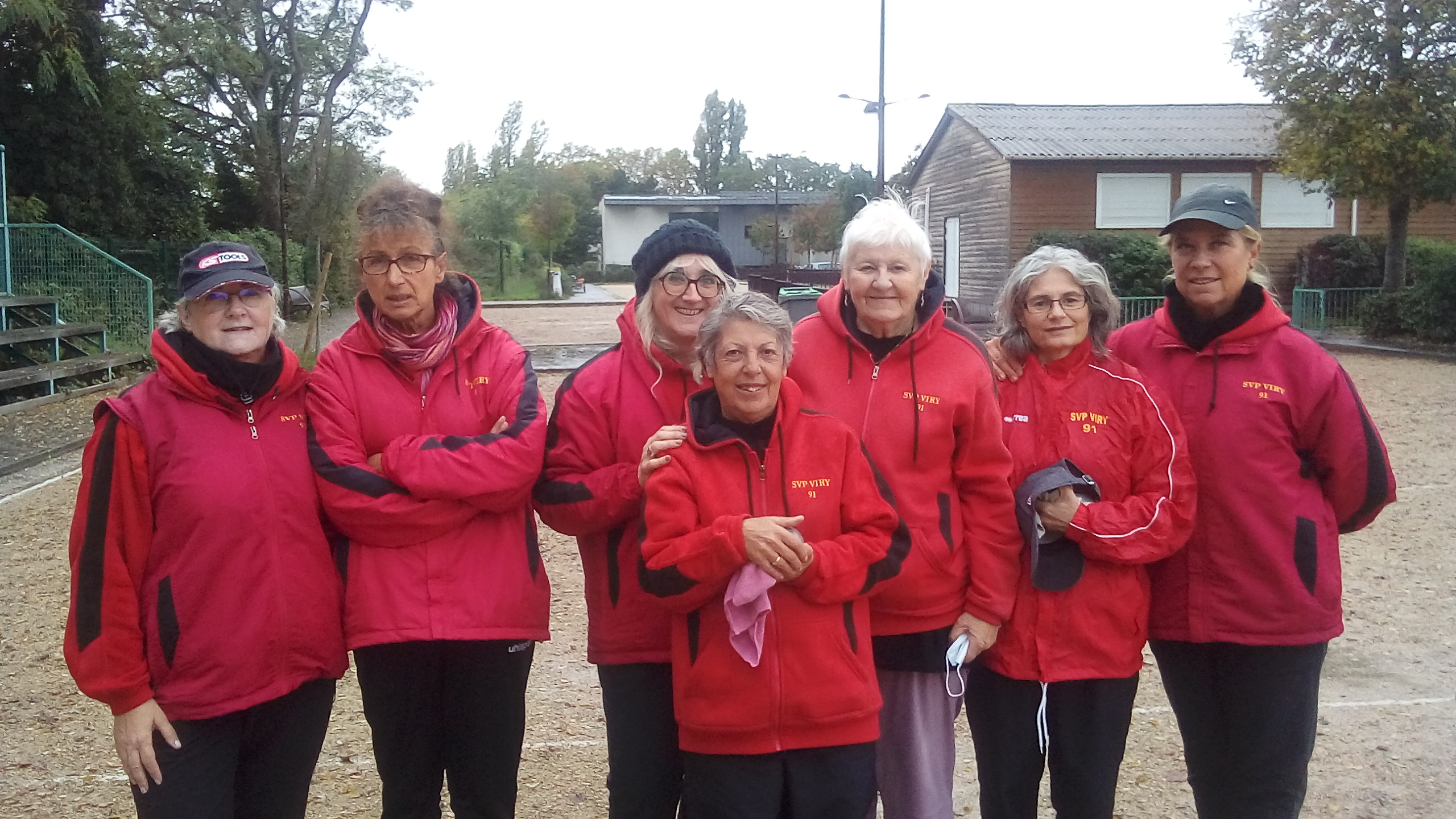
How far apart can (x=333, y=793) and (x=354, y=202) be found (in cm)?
226

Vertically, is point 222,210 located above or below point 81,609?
above

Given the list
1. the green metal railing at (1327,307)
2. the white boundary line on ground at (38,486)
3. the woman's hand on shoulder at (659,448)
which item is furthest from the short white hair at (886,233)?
the green metal railing at (1327,307)

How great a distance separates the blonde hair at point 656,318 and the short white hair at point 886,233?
13.6 inches

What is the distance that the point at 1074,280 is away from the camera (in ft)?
9.86

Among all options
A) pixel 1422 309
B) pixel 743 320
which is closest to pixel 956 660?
pixel 743 320

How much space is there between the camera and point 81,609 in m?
2.46

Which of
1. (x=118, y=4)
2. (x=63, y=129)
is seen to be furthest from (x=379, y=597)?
(x=118, y=4)

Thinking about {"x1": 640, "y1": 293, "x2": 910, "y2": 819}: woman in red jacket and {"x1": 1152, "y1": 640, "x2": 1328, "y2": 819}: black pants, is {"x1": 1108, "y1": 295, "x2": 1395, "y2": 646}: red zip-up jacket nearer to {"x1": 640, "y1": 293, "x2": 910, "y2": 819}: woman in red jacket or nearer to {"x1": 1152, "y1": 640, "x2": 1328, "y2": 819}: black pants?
{"x1": 1152, "y1": 640, "x2": 1328, "y2": 819}: black pants

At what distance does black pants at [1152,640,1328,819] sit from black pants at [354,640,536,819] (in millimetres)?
1830

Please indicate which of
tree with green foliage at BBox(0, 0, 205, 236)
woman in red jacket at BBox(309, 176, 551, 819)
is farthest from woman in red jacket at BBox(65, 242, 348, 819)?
tree with green foliage at BBox(0, 0, 205, 236)

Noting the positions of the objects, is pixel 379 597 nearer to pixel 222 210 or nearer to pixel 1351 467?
pixel 1351 467

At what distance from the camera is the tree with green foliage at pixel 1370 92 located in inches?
731

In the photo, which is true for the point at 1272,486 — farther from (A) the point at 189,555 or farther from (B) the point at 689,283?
A: (A) the point at 189,555

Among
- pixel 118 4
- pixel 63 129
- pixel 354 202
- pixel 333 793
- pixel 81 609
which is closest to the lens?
pixel 81 609
